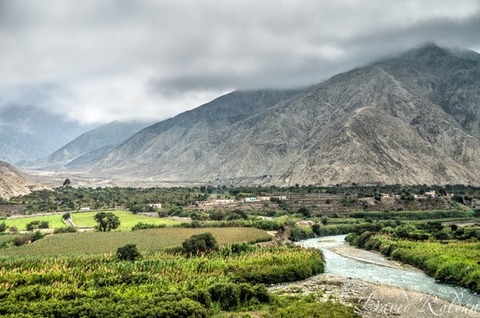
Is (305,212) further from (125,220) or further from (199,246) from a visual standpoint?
(199,246)

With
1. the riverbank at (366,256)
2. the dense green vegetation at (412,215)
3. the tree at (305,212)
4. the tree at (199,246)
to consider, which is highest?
the tree at (199,246)

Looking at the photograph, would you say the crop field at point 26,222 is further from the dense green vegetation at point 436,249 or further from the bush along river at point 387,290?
the bush along river at point 387,290

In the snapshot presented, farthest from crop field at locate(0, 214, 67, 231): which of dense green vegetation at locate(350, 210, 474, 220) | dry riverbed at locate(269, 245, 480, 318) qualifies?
dense green vegetation at locate(350, 210, 474, 220)

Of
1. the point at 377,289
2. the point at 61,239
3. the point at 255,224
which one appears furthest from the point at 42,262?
the point at 255,224

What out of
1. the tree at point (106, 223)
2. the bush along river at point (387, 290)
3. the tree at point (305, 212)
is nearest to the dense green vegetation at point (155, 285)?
the bush along river at point (387, 290)

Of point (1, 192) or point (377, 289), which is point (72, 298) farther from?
point (1, 192)

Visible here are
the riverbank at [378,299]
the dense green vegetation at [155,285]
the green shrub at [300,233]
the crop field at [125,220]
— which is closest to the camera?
the dense green vegetation at [155,285]
